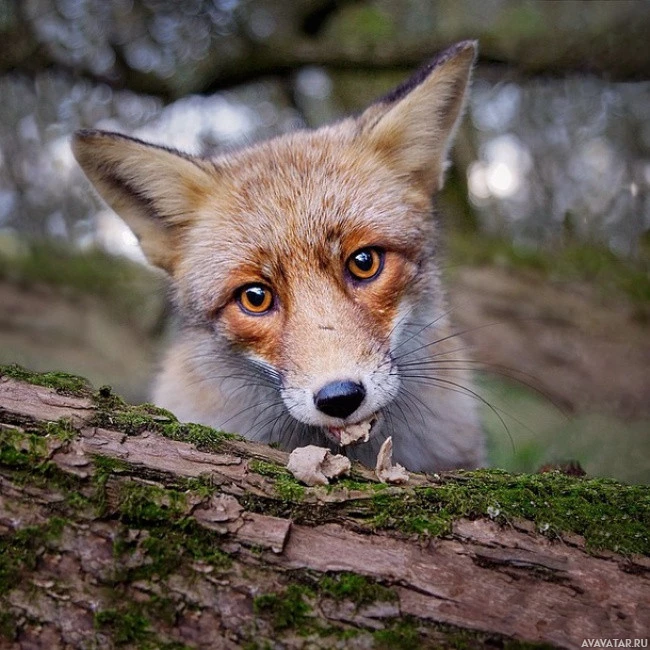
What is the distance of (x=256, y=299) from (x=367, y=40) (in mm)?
8521

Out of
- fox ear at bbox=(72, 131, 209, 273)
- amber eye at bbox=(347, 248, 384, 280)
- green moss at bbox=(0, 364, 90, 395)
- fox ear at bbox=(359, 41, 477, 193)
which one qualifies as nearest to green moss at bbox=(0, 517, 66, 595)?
green moss at bbox=(0, 364, 90, 395)

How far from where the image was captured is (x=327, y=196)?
3.85 meters

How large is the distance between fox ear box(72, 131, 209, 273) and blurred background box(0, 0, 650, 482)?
4536 mm

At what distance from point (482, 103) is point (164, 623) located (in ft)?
39.6

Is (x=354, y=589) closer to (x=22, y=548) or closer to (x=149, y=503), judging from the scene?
(x=149, y=503)

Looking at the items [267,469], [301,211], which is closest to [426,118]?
[301,211]

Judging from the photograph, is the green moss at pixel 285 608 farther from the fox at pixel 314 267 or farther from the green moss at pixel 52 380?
the green moss at pixel 52 380

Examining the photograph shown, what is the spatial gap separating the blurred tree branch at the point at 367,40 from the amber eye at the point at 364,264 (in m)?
7.30

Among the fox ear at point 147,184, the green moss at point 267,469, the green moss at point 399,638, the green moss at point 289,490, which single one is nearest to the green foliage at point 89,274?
the fox ear at point 147,184

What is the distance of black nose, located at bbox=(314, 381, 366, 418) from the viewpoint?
3020 mm

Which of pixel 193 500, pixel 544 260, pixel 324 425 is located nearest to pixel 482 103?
pixel 544 260

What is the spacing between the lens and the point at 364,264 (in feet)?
12.1

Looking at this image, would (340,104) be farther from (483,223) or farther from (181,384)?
(181,384)

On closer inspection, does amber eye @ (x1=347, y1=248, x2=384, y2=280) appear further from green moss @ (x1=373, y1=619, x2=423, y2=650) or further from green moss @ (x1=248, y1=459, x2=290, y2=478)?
green moss @ (x1=373, y1=619, x2=423, y2=650)
